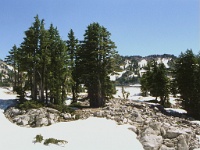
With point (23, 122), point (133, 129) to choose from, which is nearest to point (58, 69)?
point (23, 122)

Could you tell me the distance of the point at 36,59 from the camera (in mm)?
32750

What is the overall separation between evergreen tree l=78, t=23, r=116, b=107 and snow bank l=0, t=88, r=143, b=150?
1071 centimetres

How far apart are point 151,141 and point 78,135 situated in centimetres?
633

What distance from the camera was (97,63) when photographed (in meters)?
35.4

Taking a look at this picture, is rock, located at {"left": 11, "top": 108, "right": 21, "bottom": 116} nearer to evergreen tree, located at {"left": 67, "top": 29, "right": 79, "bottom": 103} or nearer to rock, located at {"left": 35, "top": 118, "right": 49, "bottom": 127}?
rock, located at {"left": 35, "top": 118, "right": 49, "bottom": 127}

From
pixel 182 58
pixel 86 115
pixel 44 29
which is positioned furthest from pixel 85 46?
pixel 182 58

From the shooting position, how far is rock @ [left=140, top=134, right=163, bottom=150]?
1977 cm

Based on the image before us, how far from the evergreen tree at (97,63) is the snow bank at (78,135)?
10709 mm

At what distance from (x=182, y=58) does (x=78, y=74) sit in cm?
1766

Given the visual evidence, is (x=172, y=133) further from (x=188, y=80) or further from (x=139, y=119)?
(x=188, y=80)

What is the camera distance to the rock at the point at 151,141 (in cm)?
1977

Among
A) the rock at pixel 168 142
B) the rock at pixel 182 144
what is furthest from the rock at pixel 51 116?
the rock at pixel 182 144

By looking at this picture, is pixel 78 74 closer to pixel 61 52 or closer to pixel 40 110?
pixel 61 52

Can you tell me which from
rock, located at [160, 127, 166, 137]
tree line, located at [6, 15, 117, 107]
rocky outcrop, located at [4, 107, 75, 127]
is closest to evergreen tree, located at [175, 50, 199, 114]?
tree line, located at [6, 15, 117, 107]
